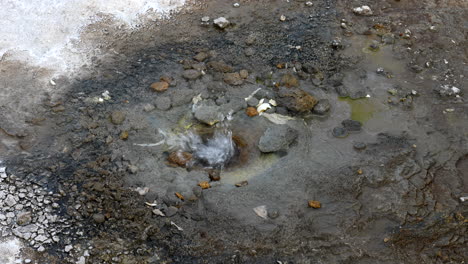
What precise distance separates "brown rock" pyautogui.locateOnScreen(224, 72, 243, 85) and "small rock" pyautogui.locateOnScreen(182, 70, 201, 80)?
0.30 m

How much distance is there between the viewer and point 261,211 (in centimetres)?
375

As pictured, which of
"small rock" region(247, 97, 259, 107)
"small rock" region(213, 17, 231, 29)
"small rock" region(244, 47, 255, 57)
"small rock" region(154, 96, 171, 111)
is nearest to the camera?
"small rock" region(154, 96, 171, 111)

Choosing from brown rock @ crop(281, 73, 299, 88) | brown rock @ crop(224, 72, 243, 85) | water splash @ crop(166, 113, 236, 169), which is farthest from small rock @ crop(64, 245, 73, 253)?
brown rock @ crop(281, 73, 299, 88)

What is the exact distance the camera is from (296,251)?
350 cm

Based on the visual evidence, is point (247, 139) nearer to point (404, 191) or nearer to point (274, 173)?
point (274, 173)

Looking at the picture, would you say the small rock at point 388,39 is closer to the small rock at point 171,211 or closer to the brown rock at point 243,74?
the brown rock at point 243,74

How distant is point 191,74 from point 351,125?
5.68ft

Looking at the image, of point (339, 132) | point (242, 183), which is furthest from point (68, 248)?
point (339, 132)

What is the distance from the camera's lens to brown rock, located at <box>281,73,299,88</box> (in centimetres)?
484

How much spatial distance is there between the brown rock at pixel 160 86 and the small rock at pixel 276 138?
3.84ft

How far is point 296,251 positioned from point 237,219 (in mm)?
532

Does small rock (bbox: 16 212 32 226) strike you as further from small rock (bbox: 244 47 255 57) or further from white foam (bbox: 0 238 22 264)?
small rock (bbox: 244 47 255 57)

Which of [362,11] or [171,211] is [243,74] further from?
[362,11]

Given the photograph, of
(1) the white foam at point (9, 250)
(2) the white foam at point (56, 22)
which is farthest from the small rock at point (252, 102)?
(1) the white foam at point (9, 250)
